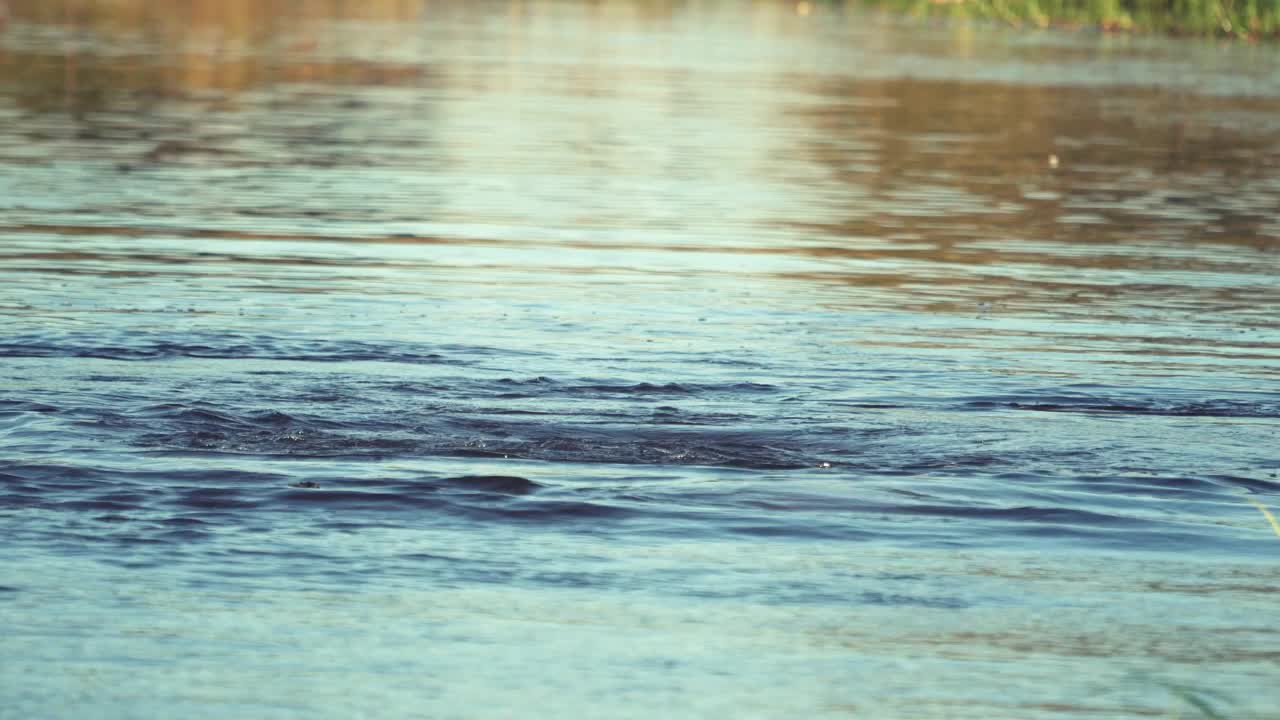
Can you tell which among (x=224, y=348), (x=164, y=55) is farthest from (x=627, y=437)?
(x=164, y=55)

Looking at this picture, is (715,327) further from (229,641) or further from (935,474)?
(229,641)

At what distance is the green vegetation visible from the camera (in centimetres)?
5559

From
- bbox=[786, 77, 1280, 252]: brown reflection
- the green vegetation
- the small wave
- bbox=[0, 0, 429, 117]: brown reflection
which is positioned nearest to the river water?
the small wave

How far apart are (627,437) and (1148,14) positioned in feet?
177

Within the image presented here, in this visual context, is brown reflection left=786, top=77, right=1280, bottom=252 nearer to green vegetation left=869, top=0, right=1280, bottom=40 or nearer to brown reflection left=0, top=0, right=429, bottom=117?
brown reflection left=0, top=0, right=429, bottom=117

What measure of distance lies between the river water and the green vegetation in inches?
1340

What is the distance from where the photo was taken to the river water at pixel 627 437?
6285 mm

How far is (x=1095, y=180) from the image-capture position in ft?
75.7

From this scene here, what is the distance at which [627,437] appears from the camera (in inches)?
361

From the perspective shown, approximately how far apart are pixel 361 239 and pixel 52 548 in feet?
30.3

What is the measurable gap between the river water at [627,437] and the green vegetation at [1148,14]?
112 feet

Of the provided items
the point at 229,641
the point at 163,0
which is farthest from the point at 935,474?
the point at 163,0

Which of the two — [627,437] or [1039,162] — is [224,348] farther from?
[1039,162]

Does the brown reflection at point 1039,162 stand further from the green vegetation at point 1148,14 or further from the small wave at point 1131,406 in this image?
the green vegetation at point 1148,14
